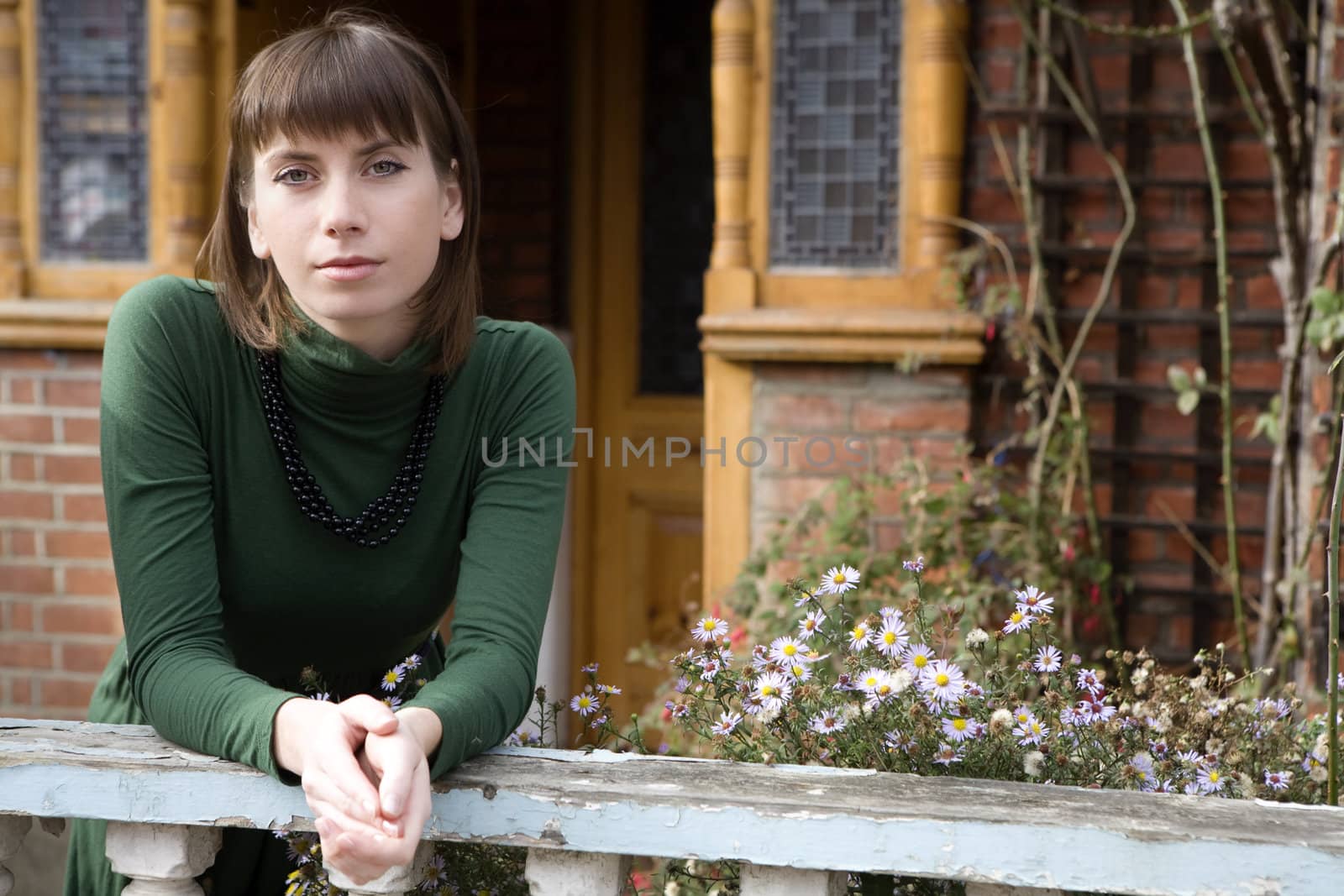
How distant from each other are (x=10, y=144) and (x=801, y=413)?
7.08 ft

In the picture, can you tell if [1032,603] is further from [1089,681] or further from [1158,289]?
[1158,289]

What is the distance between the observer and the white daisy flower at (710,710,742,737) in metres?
1.42

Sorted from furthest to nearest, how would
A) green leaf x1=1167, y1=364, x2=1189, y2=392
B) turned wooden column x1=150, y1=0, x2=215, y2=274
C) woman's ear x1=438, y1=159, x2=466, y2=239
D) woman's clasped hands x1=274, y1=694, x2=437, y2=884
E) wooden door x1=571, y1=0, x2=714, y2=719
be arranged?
wooden door x1=571, y1=0, x2=714, y2=719 → turned wooden column x1=150, y1=0, x2=215, y2=274 → green leaf x1=1167, y1=364, x2=1189, y2=392 → woman's ear x1=438, y1=159, x2=466, y2=239 → woman's clasped hands x1=274, y1=694, x2=437, y2=884

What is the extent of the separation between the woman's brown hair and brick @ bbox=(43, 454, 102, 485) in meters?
2.07

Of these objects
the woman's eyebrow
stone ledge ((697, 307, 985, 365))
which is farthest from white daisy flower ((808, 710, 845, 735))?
stone ledge ((697, 307, 985, 365))

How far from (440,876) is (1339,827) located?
84 centimetres

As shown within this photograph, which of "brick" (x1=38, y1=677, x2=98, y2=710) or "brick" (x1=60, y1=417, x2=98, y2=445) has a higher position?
"brick" (x1=60, y1=417, x2=98, y2=445)

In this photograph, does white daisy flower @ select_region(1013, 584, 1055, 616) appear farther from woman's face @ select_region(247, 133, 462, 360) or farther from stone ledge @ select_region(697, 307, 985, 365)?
stone ledge @ select_region(697, 307, 985, 365)

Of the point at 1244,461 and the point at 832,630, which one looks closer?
the point at 832,630

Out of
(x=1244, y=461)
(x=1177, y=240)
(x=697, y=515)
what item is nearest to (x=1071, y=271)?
(x=1177, y=240)

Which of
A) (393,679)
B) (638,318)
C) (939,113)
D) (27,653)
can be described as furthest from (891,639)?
(638,318)

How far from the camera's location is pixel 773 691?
142cm

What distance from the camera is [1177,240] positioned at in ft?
10.2

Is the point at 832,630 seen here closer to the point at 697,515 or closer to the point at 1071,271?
the point at 1071,271
